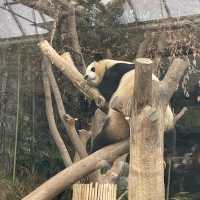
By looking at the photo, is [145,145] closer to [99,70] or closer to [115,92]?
[115,92]

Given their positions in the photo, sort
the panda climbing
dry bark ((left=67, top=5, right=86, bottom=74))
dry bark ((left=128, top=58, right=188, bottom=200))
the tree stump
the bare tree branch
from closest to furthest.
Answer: dry bark ((left=128, top=58, right=188, bottom=200)), the bare tree branch, the tree stump, the panda climbing, dry bark ((left=67, top=5, right=86, bottom=74))

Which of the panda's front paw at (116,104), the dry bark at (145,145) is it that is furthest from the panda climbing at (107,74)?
the dry bark at (145,145)

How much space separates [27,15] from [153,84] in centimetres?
484

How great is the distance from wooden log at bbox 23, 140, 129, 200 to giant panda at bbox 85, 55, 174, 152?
0.31 meters

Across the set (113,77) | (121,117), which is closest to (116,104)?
(121,117)

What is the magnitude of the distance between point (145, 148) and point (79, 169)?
581 millimetres

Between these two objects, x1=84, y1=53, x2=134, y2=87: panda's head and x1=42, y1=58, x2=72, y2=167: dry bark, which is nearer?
x1=84, y1=53, x2=134, y2=87: panda's head

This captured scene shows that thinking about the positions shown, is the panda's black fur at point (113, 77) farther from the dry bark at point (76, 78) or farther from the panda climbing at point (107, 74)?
the dry bark at point (76, 78)

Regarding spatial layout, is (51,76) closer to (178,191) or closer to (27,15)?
(27,15)

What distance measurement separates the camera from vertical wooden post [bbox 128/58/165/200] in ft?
10.6

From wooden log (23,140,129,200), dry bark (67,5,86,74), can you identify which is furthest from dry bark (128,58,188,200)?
dry bark (67,5,86,74)

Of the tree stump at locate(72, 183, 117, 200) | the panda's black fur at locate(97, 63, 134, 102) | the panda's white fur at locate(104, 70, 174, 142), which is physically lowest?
the tree stump at locate(72, 183, 117, 200)

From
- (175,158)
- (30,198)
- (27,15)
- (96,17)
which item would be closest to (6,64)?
(27,15)

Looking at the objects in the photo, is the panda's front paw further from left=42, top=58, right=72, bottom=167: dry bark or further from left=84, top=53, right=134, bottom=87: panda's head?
left=42, top=58, right=72, bottom=167: dry bark
